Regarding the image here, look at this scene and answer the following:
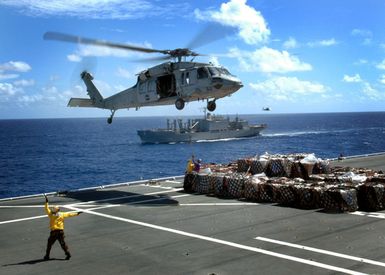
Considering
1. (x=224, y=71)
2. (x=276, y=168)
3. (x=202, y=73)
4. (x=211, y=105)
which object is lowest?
(x=276, y=168)

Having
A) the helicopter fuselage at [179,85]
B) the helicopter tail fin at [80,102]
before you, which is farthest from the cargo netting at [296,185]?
the helicopter tail fin at [80,102]

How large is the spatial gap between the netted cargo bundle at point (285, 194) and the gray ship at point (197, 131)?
88531mm

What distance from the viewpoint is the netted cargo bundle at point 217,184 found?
25859 millimetres

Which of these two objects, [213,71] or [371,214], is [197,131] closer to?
[213,71]

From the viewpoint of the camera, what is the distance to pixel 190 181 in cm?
2780

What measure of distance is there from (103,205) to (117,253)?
31.3ft

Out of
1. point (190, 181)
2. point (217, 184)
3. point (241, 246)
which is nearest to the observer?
point (241, 246)

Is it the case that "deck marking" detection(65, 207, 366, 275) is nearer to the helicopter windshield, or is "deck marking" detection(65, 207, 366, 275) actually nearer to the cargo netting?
the cargo netting

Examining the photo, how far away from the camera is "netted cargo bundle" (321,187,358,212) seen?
68.4ft

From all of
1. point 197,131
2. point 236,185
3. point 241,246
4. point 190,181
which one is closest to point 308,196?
point 236,185

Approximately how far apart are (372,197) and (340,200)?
1.66 meters

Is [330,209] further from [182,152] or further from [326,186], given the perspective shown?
[182,152]

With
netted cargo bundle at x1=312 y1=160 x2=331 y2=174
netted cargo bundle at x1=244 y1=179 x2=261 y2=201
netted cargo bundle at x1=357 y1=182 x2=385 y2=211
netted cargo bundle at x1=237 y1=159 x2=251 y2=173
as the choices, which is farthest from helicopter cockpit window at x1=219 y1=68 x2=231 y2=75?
netted cargo bundle at x1=312 y1=160 x2=331 y2=174

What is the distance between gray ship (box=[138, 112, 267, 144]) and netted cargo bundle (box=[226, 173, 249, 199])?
8639 cm
